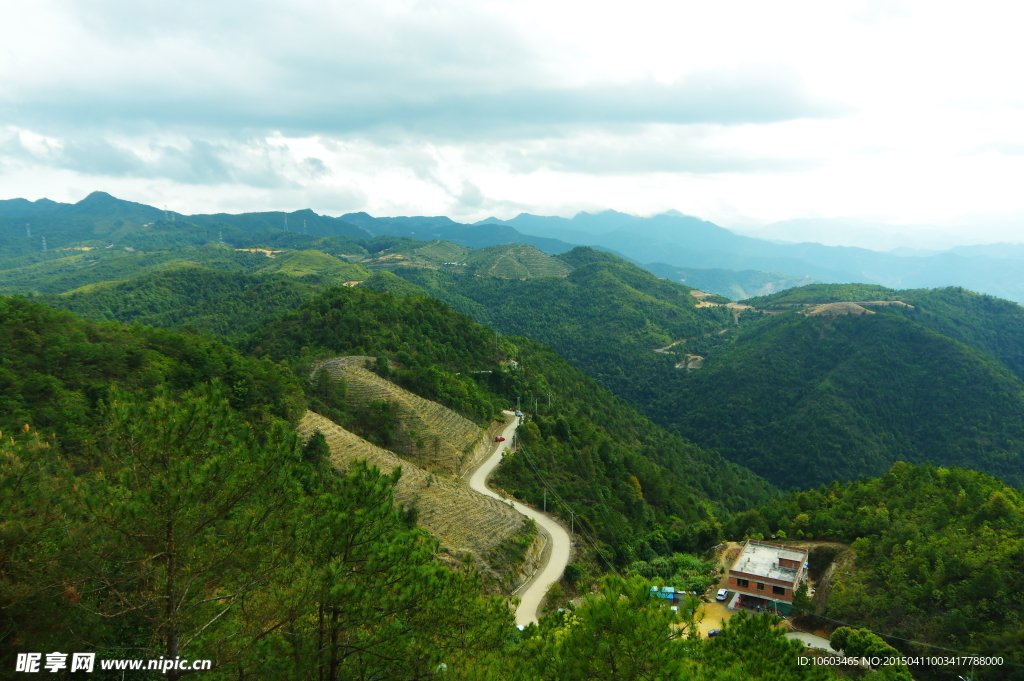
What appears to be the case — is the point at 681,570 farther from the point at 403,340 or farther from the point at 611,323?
the point at 611,323

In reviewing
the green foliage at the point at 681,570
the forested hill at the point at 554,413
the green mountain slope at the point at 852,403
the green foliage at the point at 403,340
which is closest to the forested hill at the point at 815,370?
the green mountain slope at the point at 852,403

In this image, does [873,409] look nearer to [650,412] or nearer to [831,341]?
[831,341]

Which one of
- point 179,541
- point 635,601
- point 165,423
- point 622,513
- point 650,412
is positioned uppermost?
point 165,423

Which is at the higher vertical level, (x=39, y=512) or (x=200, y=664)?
(x=39, y=512)

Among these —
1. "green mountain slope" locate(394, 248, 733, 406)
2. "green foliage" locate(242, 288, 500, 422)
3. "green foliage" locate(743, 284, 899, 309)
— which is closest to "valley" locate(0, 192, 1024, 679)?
"green foliage" locate(242, 288, 500, 422)

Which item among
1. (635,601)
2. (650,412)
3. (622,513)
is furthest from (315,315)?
(650,412)

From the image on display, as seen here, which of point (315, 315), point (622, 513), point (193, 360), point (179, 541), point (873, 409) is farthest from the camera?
point (873, 409)

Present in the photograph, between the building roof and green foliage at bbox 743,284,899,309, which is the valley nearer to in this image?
the building roof
